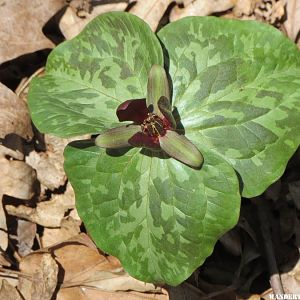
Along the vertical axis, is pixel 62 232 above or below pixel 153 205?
below

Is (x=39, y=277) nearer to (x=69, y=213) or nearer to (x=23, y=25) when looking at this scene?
(x=69, y=213)

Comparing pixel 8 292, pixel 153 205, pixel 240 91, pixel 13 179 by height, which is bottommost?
pixel 8 292

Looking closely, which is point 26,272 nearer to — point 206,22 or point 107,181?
point 107,181

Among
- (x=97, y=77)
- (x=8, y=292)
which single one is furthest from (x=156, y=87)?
(x=8, y=292)

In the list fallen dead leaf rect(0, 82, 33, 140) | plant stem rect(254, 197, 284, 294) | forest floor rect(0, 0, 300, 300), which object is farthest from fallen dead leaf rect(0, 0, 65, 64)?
plant stem rect(254, 197, 284, 294)

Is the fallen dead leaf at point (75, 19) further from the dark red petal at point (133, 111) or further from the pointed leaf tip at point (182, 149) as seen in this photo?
the pointed leaf tip at point (182, 149)

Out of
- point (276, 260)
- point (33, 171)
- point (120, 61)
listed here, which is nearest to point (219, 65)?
point (120, 61)

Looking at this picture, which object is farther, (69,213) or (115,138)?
(69,213)
